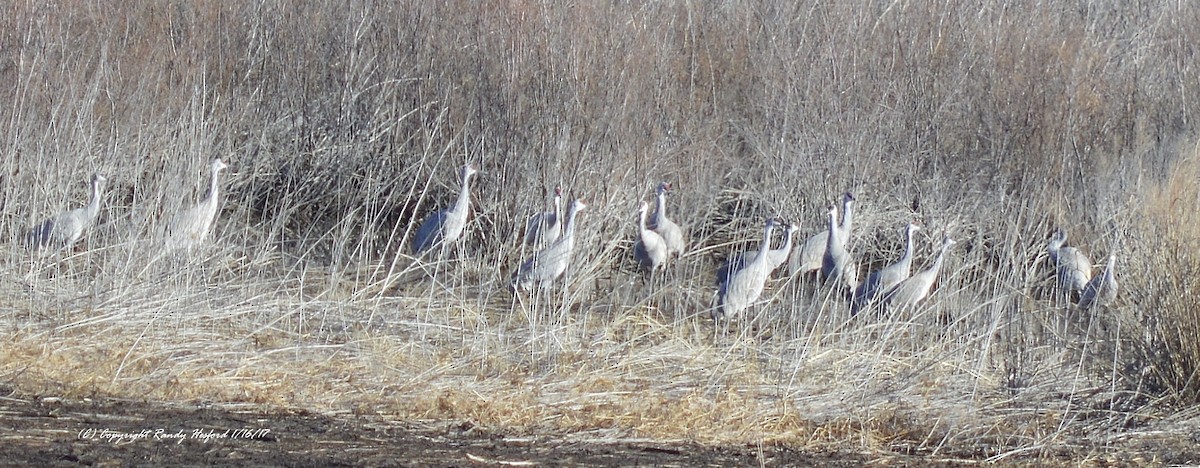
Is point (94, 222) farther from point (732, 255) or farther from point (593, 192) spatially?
point (732, 255)

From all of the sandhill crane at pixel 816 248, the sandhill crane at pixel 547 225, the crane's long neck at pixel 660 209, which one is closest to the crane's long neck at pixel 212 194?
the sandhill crane at pixel 547 225

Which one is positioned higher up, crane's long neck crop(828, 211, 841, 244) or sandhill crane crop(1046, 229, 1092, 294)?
crane's long neck crop(828, 211, 841, 244)

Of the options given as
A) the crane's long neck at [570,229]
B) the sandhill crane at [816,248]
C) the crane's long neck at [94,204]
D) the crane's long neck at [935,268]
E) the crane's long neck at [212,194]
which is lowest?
the sandhill crane at [816,248]

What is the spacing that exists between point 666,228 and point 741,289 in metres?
1.53

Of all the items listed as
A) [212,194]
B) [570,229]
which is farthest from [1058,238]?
[212,194]

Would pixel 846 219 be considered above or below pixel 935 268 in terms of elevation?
below

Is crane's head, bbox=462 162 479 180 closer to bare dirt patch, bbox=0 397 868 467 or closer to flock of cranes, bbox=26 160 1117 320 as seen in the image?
flock of cranes, bbox=26 160 1117 320

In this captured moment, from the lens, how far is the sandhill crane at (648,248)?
896cm

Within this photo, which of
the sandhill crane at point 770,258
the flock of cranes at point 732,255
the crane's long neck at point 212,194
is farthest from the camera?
the crane's long neck at point 212,194

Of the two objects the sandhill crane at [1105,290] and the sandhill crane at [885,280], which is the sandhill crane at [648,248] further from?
the sandhill crane at [1105,290]

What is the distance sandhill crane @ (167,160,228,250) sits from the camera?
25.7ft

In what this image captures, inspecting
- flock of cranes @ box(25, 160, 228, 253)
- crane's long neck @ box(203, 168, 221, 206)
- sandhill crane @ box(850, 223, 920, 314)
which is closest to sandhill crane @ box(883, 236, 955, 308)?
sandhill crane @ box(850, 223, 920, 314)

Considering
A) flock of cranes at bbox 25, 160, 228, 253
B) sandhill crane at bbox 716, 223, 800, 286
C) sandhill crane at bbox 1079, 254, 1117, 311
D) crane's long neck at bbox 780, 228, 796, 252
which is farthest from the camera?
crane's long neck at bbox 780, 228, 796, 252

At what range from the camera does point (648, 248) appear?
354 inches
